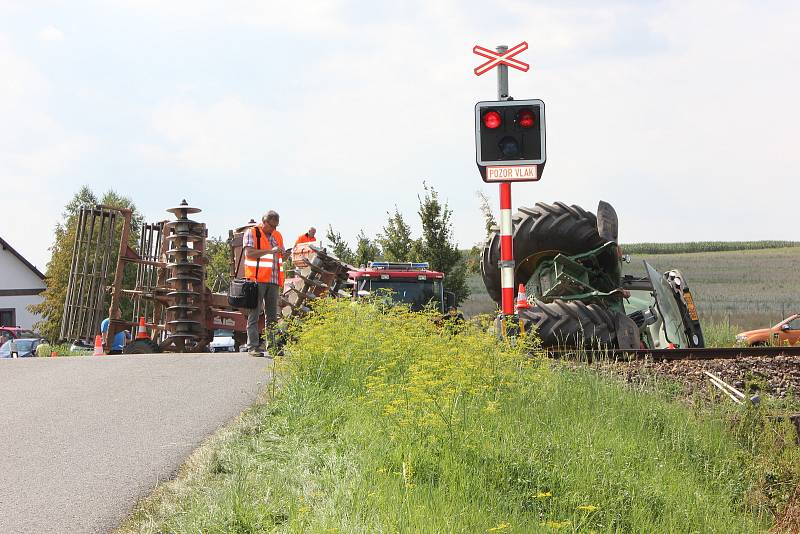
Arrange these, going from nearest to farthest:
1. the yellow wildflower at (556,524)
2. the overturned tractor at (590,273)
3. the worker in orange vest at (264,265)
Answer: the yellow wildflower at (556,524) < the overturned tractor at (590,273) < the worker in orange vest at (264,265)

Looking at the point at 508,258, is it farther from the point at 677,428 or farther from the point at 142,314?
the point at 142,314

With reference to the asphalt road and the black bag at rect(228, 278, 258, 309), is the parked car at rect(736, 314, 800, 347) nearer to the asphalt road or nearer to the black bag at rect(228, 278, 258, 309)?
the black bag at rect(228, 278, 258, 309)

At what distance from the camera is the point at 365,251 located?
38.5 meters

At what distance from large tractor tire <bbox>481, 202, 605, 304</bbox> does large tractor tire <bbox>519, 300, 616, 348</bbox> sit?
1.39 meters

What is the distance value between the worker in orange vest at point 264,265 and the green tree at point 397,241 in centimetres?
2264

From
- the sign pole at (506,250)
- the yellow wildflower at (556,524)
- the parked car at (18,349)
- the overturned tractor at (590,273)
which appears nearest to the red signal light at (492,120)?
the sign pole at (506,250)

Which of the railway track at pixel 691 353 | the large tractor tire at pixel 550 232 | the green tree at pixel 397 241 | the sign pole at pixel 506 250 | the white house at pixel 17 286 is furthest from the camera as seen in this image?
the white house at pixel 17 286

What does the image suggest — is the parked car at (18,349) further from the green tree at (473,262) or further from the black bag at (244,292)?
the black bag at (244,292)

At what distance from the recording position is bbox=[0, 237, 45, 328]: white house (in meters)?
67.9

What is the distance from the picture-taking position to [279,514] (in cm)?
535

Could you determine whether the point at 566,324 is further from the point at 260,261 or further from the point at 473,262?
the point at 473,262

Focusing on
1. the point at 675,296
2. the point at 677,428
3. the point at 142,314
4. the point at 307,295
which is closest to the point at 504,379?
the point at 677,428

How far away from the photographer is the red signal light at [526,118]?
10.5m

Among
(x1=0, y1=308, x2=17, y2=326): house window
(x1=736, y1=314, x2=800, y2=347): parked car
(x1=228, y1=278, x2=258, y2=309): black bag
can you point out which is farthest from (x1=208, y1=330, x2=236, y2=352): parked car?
(x1=0, y1=308, x2=17, y2=326): house window
